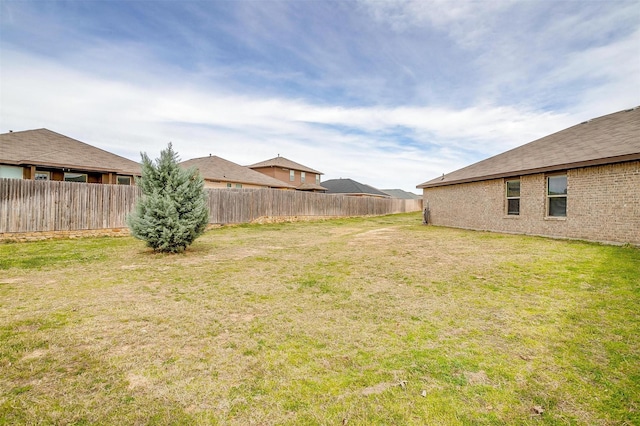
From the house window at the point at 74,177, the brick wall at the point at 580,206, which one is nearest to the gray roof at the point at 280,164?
the house window at the point at 74,177

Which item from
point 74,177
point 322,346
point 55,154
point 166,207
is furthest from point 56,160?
point 322,346

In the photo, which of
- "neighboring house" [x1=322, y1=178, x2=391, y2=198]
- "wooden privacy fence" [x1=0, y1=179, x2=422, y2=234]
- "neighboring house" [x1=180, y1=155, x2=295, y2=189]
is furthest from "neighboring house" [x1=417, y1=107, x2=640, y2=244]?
"neighboring house" [x1=322, y1=178, x2=391, y2=198]

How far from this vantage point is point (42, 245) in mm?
9883

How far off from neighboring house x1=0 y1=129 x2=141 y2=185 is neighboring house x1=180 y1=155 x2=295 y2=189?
25.3ft

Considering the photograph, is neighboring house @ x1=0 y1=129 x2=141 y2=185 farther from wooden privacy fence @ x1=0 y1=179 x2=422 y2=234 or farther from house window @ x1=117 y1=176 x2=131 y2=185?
wooden privacy fence @ x1=0 y1=179 x2=422 y2=234

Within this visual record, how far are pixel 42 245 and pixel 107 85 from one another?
8.66 meters

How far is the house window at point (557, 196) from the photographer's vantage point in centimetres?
1104

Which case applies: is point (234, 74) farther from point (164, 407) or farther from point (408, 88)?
point (164, 407)

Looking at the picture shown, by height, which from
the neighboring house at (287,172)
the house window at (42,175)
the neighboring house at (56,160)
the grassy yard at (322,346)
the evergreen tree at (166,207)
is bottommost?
the grassy yard at (322,346)

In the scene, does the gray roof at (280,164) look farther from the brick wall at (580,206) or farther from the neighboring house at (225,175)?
the brick wall at (580,206)

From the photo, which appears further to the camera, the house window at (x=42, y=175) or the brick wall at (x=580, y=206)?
the house window at (x=42, y=175)

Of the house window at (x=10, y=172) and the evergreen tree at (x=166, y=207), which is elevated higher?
the house window at (x=10, y=172)

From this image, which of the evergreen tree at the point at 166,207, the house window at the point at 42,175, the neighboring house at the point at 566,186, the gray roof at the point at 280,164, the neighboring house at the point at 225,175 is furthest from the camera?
the gray roof at the point at 280,164

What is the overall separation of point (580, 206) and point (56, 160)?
23.6m
